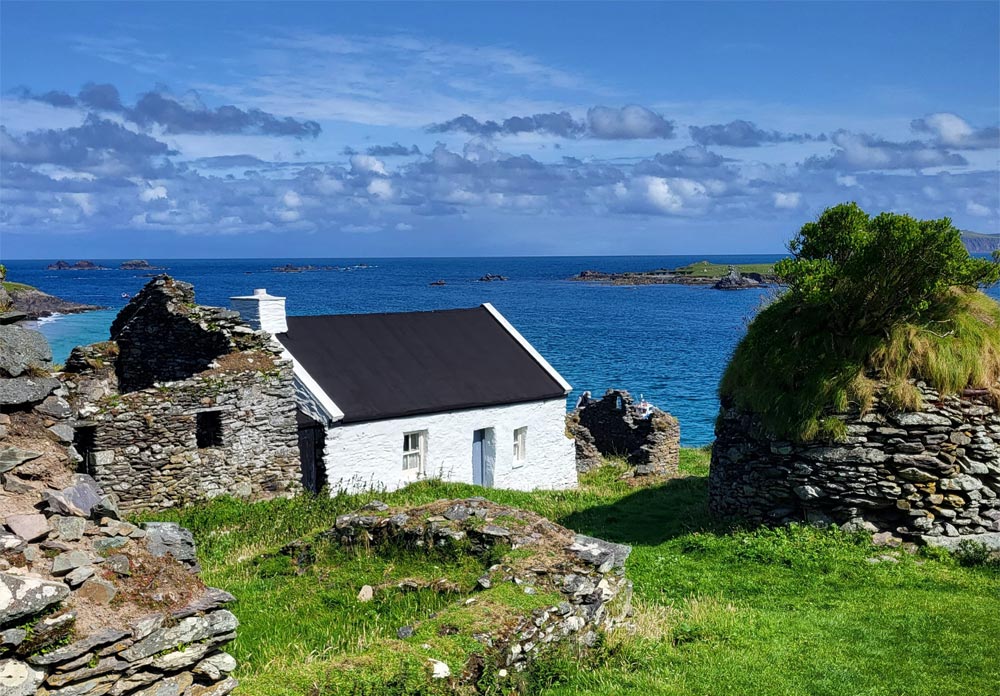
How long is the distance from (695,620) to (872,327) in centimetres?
781

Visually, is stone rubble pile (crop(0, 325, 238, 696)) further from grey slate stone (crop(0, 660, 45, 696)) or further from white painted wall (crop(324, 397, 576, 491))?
white painted wall (crop(324, 397, 576, 491))

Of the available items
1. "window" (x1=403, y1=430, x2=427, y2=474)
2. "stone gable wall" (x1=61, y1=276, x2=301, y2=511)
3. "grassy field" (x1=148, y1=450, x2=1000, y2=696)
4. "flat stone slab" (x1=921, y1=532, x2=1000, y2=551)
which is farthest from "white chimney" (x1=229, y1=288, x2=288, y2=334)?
"flat stone slab" (x1=921, y1=532, x2=1000, y2=551)

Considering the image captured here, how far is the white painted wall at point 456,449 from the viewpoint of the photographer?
926 inches

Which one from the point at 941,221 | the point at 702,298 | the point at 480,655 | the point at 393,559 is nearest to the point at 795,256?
the point at 941,221

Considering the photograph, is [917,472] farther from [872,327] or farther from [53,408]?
[53,408]

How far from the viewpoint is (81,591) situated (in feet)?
22.2

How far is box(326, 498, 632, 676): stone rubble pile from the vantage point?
971 cm

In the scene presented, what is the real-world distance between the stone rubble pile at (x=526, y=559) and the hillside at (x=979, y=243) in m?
10.2

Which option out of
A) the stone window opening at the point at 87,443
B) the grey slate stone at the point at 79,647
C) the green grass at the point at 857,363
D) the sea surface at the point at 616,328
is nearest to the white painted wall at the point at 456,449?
A: the stone window opening at the point at 87,443

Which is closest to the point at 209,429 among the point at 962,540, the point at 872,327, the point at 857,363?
the point at 857,363

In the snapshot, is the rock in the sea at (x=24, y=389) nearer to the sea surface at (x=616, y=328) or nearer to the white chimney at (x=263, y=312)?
the sea surface at (x=616, y=328)

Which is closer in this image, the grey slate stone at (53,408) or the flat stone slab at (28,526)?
the flat stone slab at (28,526)

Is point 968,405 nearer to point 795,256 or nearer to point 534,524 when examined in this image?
point 795,256

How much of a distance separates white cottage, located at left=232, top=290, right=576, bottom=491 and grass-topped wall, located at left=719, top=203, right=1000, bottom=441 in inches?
440
